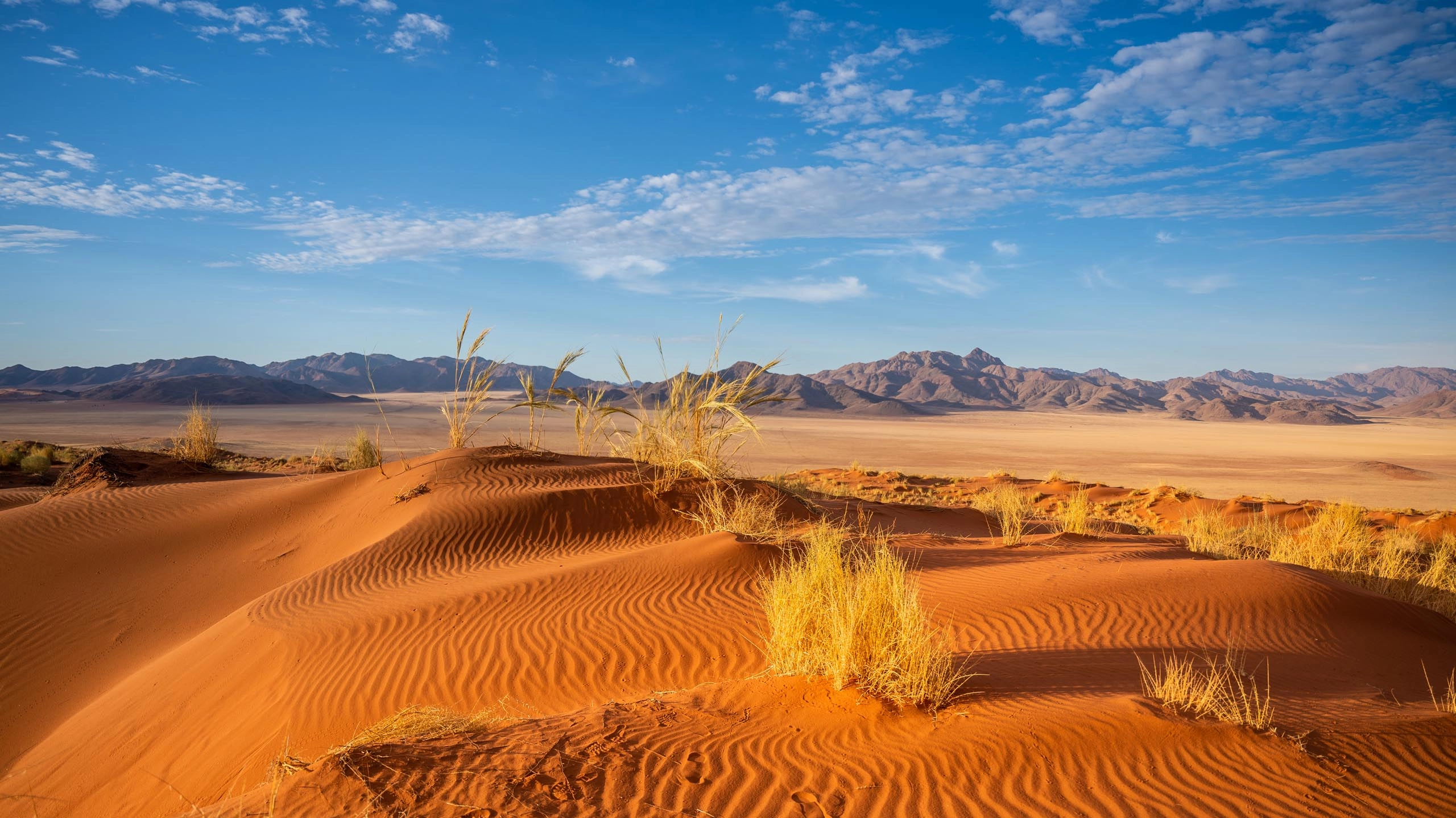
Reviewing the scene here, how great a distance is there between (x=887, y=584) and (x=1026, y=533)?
903 cm

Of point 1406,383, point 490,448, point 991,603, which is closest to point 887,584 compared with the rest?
point 991,603

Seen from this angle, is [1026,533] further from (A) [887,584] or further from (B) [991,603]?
(A) [887,584]

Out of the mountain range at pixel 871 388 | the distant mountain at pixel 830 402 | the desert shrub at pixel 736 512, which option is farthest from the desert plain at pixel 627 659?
the distant mountain at pixel 830 402

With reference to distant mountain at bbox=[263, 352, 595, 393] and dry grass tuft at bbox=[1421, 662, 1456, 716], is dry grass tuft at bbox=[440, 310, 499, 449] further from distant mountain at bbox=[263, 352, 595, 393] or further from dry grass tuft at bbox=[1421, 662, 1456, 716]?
distant mountain at bbox=[263, 352, 595, 393]

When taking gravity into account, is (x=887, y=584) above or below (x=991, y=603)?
above

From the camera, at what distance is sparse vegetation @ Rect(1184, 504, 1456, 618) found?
28.3ft

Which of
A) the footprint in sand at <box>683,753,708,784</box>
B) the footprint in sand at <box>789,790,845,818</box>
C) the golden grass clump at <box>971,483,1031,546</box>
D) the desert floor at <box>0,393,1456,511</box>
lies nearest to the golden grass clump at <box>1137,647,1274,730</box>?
the footprint in sand at <box>789,790,845,818</box>

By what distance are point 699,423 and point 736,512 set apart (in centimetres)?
155

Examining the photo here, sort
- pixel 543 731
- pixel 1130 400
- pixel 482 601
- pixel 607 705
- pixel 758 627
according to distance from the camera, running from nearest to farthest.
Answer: pixel 543 731
pixel 607 705
pixel 758 627
pixel 482 601
pixel 1130 400

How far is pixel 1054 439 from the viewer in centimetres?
4866

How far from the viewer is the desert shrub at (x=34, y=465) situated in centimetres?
1641

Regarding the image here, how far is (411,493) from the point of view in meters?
10.9

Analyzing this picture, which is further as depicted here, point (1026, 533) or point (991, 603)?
point (1026, 533)

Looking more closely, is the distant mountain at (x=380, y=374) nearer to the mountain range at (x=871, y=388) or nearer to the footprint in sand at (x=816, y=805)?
the mountain range at (x=871, y=388)
